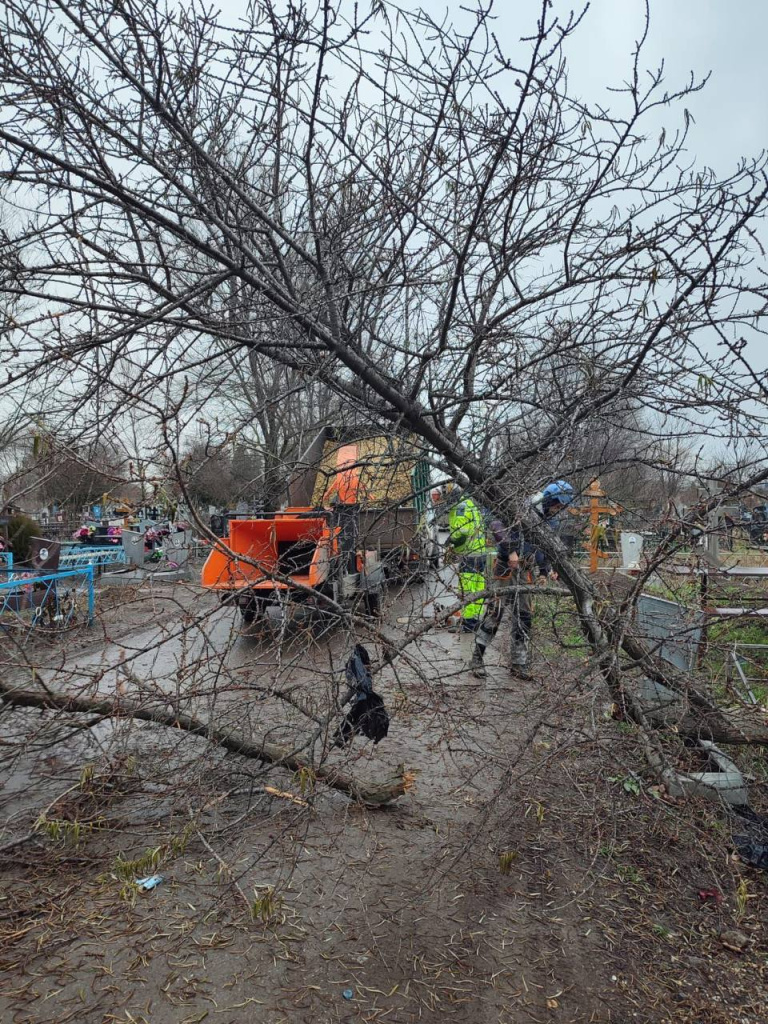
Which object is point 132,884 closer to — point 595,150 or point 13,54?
point 13,54

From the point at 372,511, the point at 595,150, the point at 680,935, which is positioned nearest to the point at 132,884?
the point at 372,511

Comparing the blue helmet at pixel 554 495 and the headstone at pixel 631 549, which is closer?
the headstone at pixel 631 549

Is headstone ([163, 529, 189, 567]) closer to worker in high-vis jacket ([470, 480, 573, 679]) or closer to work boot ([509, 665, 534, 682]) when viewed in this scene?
worker in high-vis jacket ([470, 480, 573, 679])

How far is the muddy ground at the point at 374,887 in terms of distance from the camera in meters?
2.42

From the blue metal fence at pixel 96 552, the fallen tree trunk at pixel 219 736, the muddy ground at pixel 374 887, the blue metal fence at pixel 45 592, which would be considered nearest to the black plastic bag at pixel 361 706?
the muddy ground at pixel 374 887

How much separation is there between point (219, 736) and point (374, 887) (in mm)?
1058

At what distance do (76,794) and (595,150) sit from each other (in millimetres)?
4174

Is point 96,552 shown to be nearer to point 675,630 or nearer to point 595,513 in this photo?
point 595,513

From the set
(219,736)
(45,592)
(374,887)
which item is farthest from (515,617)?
(45,592)

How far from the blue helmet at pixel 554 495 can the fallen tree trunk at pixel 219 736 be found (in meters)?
1.67

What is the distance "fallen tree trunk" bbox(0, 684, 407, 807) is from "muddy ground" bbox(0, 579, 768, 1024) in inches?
3.9

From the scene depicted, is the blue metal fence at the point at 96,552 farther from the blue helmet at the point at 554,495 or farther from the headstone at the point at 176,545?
the blue helmet at the point at 554,495

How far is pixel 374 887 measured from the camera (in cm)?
308

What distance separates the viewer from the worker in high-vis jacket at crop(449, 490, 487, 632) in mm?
3097
